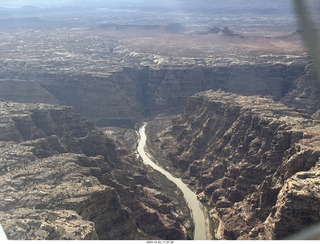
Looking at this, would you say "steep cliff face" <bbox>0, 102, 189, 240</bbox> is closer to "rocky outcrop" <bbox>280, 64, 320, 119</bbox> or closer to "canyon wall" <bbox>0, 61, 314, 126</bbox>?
"canyon wall" <bbox>0, 61, 314, 126</bbox>

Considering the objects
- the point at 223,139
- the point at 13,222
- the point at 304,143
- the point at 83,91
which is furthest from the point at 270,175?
the point at 83,91

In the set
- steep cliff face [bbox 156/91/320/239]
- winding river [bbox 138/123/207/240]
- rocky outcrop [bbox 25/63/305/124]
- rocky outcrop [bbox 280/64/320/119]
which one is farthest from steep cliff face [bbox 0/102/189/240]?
rocky outcrop [bbox 280/64/320/119]

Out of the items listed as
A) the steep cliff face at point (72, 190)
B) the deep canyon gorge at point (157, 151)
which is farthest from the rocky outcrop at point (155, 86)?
the steep cliff face at point (72, 190)

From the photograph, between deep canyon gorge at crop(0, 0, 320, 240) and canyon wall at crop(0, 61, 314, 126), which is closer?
deep canyon gorge at crop(0, 0, 320, 240)

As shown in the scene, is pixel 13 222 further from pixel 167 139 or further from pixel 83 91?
pixel 83 91

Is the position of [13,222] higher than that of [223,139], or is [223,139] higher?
[13,222]

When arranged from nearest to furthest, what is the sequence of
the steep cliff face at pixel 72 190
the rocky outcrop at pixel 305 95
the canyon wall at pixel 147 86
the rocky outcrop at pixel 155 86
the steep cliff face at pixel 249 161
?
the steep cliff face at pixel 72 190
the steep cliff face at pixel 249 161
the rocky outcrop at pixel 305 95
the canyon wall at pixel 147 86
the rocky outcrop at pixel 155 86

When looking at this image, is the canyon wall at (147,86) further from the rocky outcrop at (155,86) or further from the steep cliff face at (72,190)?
the steep cliff face at (72,190)
